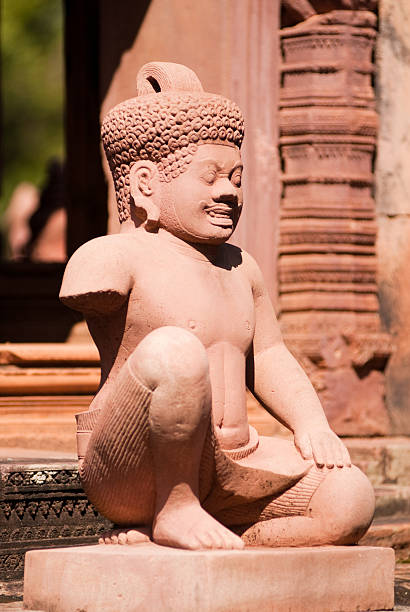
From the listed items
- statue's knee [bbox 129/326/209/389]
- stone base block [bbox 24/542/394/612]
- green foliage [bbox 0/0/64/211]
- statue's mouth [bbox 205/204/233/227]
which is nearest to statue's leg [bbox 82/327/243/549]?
statue's knee [bbox 129/326/209/389]

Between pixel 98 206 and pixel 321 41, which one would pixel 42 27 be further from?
pixel 321 41

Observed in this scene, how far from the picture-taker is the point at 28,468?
671 cm

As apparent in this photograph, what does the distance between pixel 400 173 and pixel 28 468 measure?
323cm

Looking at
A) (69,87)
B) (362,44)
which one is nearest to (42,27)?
(69,87)

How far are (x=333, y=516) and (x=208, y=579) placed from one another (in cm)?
56

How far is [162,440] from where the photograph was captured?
16.4 feet

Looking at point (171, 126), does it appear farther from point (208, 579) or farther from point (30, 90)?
point (30, 90)

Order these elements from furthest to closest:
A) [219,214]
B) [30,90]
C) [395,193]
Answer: [30,90], [395,193], [219,214]

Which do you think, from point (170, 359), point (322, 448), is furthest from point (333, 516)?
point (170, 359)

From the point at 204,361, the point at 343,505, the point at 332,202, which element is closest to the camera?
the point at 204,361

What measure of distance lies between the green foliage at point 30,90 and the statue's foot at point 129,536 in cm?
2967

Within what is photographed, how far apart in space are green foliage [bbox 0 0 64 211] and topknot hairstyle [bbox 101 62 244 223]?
96.6ft

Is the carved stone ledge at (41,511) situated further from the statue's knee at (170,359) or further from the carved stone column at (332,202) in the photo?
the carved stone column at (332,202)

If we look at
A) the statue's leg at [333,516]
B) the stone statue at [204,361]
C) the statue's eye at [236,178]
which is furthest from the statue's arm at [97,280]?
the statue's leg at [333,516]
